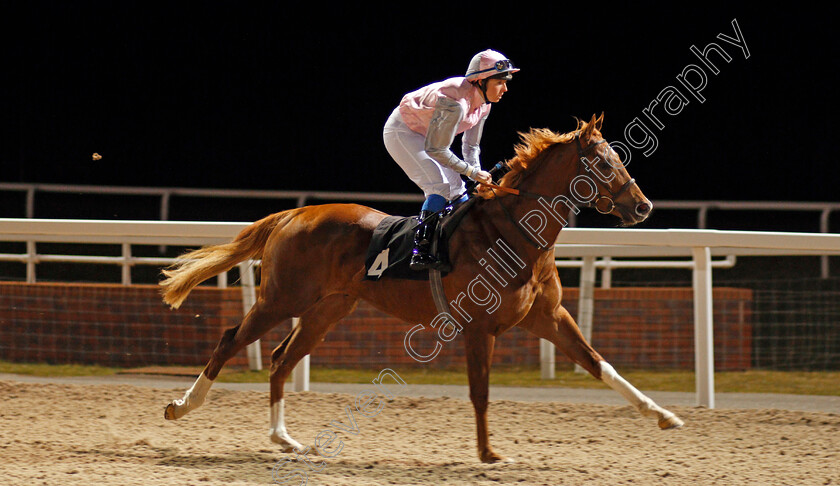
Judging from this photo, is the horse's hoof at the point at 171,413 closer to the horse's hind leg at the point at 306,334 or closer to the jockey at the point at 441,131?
the horse's hind leg at the point at 306,334

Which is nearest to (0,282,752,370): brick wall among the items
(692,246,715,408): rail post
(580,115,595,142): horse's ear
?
(692,246,715,408): rail post

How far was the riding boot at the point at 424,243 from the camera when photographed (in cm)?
425

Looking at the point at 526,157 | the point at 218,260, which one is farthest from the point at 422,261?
the point at 218,260

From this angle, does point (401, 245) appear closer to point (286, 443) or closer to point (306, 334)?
point (306, 334)

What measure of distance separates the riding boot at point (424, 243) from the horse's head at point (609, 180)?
76 centimetres

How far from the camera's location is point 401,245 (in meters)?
4.38

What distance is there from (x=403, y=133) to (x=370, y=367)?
2.37m

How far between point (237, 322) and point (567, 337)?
2718 millimetres

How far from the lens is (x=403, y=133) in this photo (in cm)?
456

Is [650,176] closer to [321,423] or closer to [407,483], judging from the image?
[321,423]

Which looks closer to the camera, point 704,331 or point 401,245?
point 401,245

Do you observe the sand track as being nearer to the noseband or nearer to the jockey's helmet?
the noseband

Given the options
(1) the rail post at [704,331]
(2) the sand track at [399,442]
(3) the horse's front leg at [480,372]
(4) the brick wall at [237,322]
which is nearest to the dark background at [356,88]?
(4) the brick wall at [237,322]

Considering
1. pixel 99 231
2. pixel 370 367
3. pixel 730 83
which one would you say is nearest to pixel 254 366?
pixel 370 367
